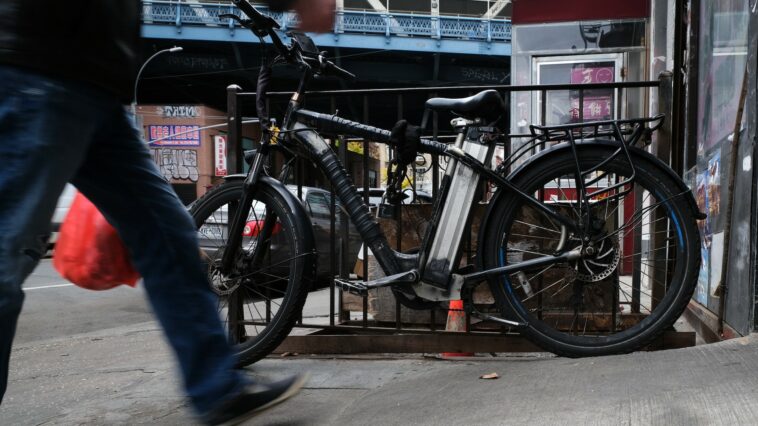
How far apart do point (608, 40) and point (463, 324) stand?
26.6 feet

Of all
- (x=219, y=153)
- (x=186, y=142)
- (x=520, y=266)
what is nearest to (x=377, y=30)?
(x=219, y=153)

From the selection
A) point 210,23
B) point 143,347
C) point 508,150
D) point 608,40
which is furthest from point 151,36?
point 508,150

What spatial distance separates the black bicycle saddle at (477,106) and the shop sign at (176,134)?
3524 centimetres

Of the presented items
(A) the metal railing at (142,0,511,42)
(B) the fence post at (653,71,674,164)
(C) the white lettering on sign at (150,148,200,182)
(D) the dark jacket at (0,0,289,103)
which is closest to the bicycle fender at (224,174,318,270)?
(D) the dark jacket at (0,0,289,103)

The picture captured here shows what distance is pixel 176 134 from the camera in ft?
121

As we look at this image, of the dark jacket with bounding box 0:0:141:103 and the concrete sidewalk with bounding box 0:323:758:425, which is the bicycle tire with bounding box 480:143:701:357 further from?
the dark jacket with bounding box 0:0:141:103

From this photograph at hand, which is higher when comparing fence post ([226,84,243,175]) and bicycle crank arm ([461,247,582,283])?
fence post ([226,84,243,175])

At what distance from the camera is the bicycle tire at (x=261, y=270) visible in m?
3.14

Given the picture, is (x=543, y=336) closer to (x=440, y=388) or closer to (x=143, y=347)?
(x=440, y=388)

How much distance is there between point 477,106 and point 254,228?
127cm

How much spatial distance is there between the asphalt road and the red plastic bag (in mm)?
4487

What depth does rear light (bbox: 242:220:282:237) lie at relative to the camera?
3322mm

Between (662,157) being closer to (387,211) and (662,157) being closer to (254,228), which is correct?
(387,211)

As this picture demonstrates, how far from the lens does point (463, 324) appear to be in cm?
373
